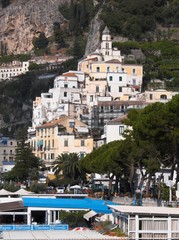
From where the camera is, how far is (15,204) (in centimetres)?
6338

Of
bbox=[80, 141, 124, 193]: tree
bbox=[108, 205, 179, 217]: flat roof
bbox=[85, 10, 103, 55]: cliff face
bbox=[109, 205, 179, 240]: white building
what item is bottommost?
bbox=[109, 205, 179, 240]: white building

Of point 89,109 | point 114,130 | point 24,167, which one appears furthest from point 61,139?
point 89,109

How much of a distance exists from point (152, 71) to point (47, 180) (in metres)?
55.5

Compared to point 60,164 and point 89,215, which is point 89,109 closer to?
point 60,164

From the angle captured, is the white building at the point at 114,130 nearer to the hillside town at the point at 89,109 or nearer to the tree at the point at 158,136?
the hillside town at the point at 89,109

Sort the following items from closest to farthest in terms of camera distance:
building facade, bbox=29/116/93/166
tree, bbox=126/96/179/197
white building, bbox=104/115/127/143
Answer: tree, bbox=126/96/179/197
white building, bbox=104/115/127/143
building facade, bbox=29/116/93/166

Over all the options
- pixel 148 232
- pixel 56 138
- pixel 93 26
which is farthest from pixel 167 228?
pixel 93 26

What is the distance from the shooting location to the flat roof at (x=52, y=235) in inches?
1662

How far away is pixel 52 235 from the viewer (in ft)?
145

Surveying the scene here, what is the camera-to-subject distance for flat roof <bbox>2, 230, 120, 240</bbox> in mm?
42206

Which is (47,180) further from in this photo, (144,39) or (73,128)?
(144,39)

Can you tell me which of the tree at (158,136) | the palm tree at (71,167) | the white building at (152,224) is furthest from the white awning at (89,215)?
the palm tree at (71,167)

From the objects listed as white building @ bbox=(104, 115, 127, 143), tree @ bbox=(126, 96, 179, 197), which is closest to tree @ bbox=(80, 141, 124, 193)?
tree @ bbox=(126, 96, 179, 197)

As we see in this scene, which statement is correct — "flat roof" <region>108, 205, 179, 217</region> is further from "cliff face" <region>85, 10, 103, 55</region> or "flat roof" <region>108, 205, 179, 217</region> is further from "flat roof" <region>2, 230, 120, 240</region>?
"cliff face" <region>85, 10, 103, 55</region>
